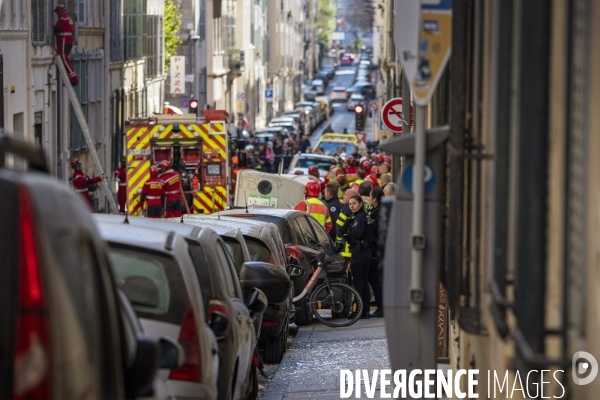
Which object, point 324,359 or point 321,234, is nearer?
point 324,359

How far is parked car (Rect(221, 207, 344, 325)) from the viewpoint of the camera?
16750mm

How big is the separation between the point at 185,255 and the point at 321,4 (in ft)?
593

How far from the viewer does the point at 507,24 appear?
559 centimetres

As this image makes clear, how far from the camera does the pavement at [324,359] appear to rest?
11.0m

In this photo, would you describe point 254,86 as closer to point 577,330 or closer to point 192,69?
point 192,69

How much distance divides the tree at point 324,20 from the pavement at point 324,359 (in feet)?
553

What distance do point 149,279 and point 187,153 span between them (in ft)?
73.4

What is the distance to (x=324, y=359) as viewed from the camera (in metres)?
13.0

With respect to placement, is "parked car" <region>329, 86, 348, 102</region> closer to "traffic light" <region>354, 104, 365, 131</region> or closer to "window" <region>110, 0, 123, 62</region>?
"traffic light" <region>354, 104, 365, 131</region>

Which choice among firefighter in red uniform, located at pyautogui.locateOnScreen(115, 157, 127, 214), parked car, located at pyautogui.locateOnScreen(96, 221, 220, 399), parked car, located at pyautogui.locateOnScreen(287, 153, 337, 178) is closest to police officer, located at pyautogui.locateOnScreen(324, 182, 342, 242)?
firefighter in red uniform, located at pyautogui.locateOnScreen(115, 157, 127, 214)

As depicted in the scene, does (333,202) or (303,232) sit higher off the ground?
(333,202)

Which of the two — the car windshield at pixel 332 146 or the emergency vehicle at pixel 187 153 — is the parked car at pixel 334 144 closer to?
the car windshield at pixel 332 146

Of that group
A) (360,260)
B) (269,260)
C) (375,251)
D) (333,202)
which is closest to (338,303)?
(360,260)

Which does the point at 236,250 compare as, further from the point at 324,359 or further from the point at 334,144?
the point at 334,144
